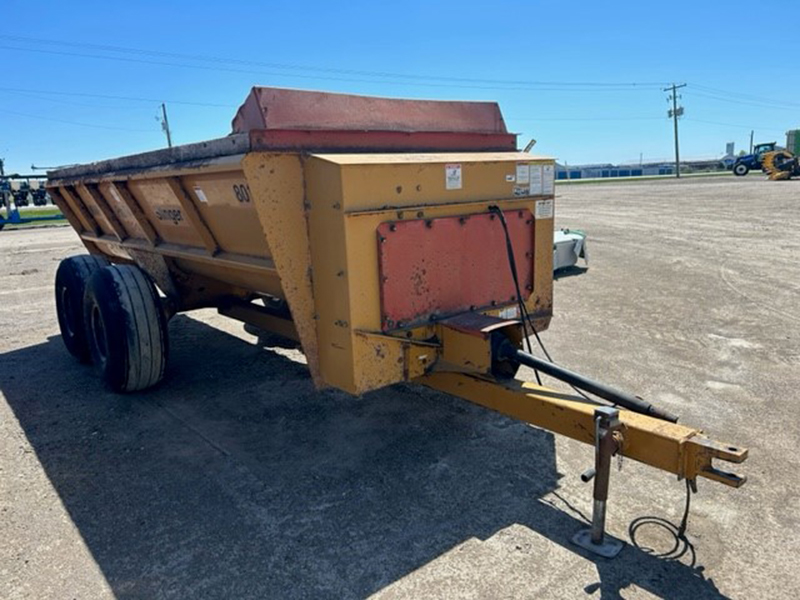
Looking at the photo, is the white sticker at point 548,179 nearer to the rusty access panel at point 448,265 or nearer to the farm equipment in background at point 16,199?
the rusty access panel at point 448,265

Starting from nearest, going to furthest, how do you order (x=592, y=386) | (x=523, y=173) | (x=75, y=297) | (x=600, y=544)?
(x=600, y=544) < (x=592, y=386) < (x=523, y=173) < (x=75, y=297)

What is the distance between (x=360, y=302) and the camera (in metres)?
2.97

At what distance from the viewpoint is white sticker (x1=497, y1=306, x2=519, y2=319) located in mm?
3689

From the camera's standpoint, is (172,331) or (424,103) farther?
(172,331)

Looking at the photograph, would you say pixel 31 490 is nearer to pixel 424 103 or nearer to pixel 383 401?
pixel 383 401

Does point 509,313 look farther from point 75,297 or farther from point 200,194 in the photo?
point 75,297

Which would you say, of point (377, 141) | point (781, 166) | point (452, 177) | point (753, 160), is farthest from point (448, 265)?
point (753, 160)

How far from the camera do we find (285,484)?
329 cm

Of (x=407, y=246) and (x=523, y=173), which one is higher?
(x=523, y=173)

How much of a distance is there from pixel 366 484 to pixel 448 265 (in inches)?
51.0

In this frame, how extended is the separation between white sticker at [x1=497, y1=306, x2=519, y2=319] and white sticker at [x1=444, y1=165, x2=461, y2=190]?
865mm

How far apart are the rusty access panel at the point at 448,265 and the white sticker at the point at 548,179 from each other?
206mm

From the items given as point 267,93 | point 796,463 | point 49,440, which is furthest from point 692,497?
point 49,440

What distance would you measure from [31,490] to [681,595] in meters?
3.34
